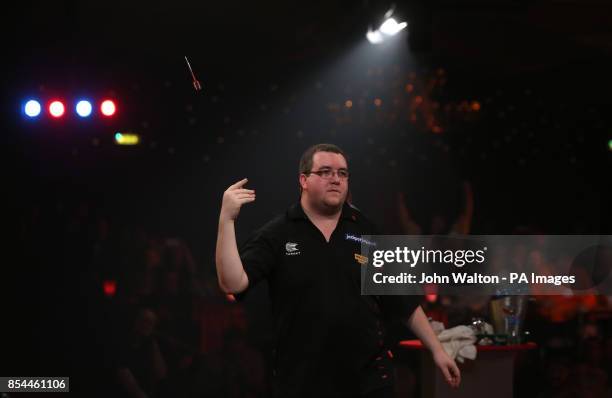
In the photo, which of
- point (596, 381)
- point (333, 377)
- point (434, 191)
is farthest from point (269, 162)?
point (333, 377)

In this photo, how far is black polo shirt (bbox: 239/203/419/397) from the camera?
320 centimetres

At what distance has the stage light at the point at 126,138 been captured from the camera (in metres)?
7.12

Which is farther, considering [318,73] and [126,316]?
[318,73]

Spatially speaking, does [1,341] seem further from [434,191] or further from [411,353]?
[434,191]

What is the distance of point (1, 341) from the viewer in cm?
669

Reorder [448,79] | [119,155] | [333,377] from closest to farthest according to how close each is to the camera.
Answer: [333,377] < [119,155] < [448,79]

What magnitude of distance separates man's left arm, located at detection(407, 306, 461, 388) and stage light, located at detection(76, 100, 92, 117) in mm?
4363

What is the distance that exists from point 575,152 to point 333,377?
18.3 feet

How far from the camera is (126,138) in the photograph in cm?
716

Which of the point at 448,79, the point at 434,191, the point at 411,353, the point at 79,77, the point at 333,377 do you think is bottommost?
the point at 333,377

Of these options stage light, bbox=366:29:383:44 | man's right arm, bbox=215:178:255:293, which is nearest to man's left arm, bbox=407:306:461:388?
man's right arm, bbox=215:178:255:293

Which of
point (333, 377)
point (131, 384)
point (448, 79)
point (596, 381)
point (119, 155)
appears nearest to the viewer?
point (333, 377)

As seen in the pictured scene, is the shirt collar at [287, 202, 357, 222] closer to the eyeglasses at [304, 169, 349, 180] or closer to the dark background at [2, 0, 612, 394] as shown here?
the eyeglasses at [304, 169, 349, 180]

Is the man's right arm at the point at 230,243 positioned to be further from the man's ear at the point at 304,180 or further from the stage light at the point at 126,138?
the stage light at the point at 126,138
